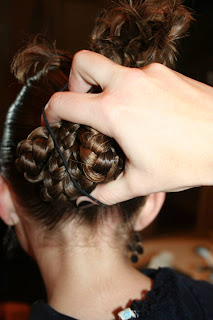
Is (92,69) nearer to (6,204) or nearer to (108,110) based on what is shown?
(108,110)

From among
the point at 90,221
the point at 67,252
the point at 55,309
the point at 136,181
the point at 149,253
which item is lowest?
the point at 149,253

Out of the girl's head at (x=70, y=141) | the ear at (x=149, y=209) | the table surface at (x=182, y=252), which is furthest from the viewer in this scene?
the table surface at (x=182, y=252)

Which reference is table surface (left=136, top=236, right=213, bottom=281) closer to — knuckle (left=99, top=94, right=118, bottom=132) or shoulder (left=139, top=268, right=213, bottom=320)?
shoulder (left=139, top=268, right=213, bottom=320)

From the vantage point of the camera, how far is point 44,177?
0.64 m

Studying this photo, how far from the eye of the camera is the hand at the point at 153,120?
0.48 m

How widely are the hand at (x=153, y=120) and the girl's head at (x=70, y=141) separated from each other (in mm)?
69

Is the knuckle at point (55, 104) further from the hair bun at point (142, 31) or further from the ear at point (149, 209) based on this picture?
the ear at point (149, 209)

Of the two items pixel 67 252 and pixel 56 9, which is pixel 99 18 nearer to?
pixel 67 252

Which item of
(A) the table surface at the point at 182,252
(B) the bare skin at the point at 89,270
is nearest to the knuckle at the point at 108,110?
(B) the bare skin at the point at 89,270

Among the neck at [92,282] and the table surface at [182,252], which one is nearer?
the neck at [92,282]

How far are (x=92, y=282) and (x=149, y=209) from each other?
274 millimetres

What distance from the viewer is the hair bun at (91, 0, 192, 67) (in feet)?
2.02

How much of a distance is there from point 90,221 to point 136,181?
0.28 metres

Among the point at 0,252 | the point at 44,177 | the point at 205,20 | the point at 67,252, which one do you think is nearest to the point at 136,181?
the point at 44,177
